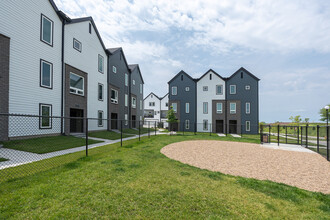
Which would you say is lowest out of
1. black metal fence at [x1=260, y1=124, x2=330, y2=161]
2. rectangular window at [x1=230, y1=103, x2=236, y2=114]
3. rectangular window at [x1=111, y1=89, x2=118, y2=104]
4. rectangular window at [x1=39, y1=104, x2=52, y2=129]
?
black metal fence at [x1=260, y1=124, x2=330, y2=161]

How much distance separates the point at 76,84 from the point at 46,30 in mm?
4862

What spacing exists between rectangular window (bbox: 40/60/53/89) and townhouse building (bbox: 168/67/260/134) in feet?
63.4

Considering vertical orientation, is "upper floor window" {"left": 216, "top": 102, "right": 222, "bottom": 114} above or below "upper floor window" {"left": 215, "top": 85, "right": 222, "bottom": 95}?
below

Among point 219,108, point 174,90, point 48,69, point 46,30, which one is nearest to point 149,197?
point 48,69

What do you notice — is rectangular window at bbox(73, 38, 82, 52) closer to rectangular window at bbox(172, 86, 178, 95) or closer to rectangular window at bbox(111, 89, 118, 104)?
rectangular window at bbox(111, 89, 118, 104)

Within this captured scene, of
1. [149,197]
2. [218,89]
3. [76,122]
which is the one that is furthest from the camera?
[218,89]

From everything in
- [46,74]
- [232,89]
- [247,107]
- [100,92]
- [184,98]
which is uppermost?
[232,89]

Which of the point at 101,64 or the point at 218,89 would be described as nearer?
the point at 101,64

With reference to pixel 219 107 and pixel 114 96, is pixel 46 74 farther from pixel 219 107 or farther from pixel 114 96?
pixel 219 107

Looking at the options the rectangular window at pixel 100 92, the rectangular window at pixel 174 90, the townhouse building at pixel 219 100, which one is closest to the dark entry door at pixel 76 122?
the rectangular window at pixel 100 92

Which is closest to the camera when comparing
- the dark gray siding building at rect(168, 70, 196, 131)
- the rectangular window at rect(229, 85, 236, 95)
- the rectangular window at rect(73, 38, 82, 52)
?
the rectangular window at rect(73, 38, 82, 52)

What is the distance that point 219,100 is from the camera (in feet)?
85.5

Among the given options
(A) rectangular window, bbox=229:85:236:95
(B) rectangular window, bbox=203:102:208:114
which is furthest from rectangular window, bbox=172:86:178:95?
(A) rectangular window, bbox=229:85:236:95

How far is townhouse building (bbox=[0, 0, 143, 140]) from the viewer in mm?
9445
